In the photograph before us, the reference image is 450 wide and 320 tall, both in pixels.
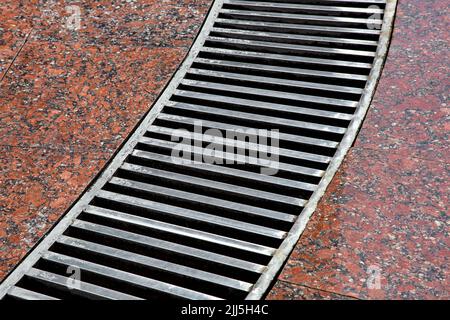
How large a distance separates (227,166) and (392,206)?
1009mm

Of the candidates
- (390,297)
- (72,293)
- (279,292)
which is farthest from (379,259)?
(72,293)

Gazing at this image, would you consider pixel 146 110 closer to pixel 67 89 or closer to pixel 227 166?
pixel 67 89

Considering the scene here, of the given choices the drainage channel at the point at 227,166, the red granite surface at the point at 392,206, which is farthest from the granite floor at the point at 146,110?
the drainage channel at the point at 227,166

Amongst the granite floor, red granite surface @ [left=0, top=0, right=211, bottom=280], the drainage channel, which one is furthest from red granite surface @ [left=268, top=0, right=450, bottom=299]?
red granite surface @ [left=0, top=0, right=211, bottom=280]

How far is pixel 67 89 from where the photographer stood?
15.8ft

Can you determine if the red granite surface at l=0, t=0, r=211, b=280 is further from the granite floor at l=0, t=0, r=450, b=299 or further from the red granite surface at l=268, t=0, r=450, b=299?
the red granite surface at l=268, t=0, r=450, b=299

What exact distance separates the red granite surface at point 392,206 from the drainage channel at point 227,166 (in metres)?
0.11

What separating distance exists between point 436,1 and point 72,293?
11.0 feet

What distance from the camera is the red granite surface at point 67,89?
4082 millimetres

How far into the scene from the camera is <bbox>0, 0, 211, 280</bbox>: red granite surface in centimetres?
408

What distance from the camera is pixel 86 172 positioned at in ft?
13.8

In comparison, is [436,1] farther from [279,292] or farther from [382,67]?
[279,292]

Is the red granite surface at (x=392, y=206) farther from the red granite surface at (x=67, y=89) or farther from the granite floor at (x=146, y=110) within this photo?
the red granite surface at (x=67, y=89)

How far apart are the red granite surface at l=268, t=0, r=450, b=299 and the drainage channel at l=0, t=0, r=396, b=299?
11 cm
